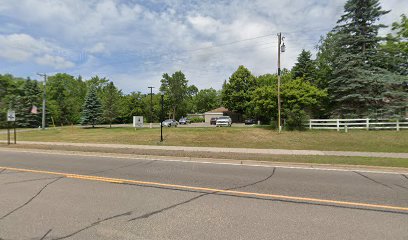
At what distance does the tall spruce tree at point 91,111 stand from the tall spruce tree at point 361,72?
33556 mm

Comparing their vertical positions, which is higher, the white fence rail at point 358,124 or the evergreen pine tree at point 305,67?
the evergreen pine tree at point 305,67

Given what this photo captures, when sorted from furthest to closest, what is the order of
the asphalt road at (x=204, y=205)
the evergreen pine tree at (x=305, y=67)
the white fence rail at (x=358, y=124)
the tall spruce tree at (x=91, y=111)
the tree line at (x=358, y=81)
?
1. the tall spruce tree at (x=91, y=111)
2. the evergreen pine tree at (x=305, y=67)
3. the tree line at (x=358, y=81)
4. the white fence rail at (x=358, y=124)
5. the asphalt road at (x=204, y=205)

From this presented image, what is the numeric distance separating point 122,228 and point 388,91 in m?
27.2

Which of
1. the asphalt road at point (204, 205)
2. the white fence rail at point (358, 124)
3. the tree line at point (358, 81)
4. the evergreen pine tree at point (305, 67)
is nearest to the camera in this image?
the asphalt road at point (204, 205)

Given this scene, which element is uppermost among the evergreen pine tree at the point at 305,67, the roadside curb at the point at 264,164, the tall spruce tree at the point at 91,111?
the evergreen pine tree at the point at 305,67

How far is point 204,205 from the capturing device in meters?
5.13

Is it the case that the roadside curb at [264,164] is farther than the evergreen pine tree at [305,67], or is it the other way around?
the evergreen pine tree at [305,67]

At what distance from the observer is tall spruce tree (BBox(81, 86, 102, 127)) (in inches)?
1548

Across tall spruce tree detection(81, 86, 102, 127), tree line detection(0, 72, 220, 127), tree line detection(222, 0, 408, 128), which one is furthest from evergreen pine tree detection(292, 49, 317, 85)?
tall spruce tree detection(81, 86, 102, 127)

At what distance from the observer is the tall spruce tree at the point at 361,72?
2372 cm

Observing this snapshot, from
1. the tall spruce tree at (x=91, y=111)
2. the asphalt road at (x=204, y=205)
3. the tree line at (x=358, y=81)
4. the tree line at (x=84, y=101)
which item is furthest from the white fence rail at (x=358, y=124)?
the tall spruce tree at (x=91, y=111)

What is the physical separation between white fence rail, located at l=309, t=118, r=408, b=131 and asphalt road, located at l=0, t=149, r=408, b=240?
15.6 m

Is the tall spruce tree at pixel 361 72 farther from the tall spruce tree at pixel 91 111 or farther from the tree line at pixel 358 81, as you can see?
the tall spruce tree at pixel 91 111

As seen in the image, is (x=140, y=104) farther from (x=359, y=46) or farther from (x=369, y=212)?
(x=369, y=212)
